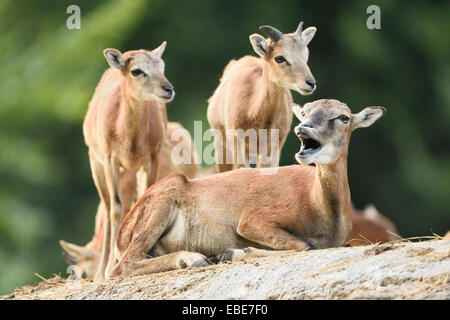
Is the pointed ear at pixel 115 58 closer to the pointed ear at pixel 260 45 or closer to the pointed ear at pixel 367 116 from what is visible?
the pointed ear at pixel 260 45

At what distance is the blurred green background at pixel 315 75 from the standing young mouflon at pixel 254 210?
11.5 m

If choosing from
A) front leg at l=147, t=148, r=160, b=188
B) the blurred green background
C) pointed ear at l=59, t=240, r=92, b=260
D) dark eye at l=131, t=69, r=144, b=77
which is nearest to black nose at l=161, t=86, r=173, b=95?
dark eye at l=131, t=69, r=144, b=77

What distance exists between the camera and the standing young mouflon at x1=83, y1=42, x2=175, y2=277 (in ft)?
36.9

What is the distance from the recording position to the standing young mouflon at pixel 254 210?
9391 mm

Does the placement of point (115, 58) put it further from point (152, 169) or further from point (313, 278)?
point (313, 278)

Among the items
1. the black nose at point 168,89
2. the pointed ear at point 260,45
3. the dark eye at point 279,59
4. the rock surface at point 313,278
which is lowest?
the rock surface at point 313,278

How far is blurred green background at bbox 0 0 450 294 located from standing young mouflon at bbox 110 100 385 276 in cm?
1152

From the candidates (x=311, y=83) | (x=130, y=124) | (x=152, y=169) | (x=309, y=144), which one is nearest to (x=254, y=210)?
(x=309, y=144)

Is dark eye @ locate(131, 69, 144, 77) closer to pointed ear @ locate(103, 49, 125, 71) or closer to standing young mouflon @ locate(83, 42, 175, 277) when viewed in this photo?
standing young mouflon @ locate(83, 42, 175, 277)

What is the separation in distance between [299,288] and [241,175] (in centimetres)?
262

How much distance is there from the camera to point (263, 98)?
1194 cm

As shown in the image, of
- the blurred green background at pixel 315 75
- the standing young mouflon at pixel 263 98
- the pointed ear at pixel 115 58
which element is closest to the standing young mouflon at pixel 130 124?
the pointed ear at pixel 115 58

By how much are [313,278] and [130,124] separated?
166 inches

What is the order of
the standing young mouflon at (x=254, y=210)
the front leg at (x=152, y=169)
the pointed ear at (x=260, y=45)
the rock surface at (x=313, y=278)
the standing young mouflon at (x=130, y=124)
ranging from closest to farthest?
the rock surface at (x=313, y=278), the standing young mouflon at (x=254, y=210), the standing young mouflon at (x=130, y=124), the pointed ear at (x=260, y=45), the front leg at (x=152, y=169)
